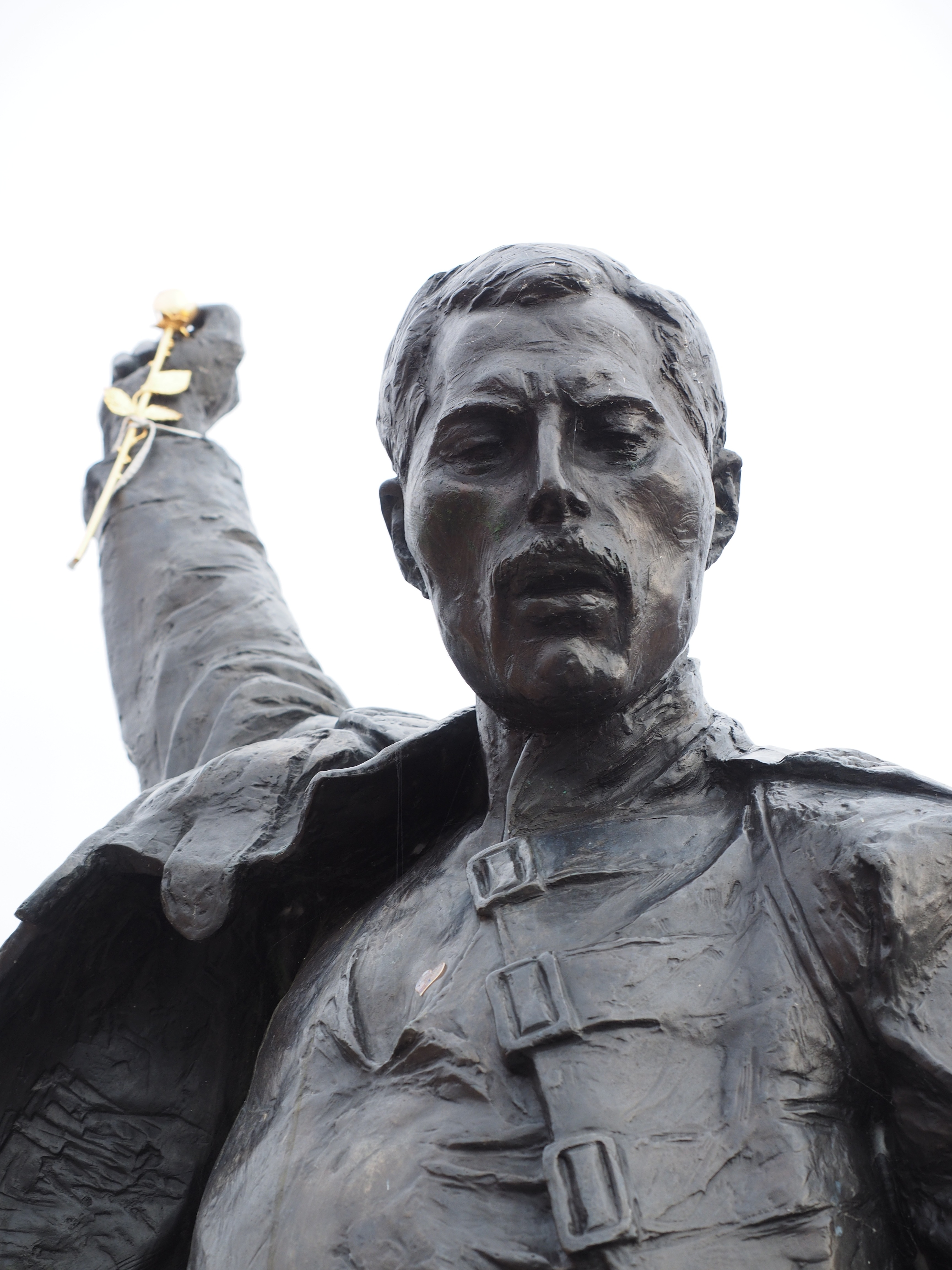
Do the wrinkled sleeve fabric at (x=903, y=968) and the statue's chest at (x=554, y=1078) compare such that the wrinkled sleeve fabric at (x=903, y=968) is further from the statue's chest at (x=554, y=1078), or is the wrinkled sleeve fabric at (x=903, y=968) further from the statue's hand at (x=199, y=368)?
the statue's hand at (x=199, y=368)

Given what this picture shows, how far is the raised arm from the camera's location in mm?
4488

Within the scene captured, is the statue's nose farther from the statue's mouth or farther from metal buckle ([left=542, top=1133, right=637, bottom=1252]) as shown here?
metal buckle ([left=542, top=1133, right=637, bottom=1252])

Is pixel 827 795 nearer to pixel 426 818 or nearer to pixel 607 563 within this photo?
pixel 607 563

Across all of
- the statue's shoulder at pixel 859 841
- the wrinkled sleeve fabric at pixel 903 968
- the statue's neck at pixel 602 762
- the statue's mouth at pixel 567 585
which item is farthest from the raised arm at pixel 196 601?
the wrinkled sleeve fabric at pixel 903 968

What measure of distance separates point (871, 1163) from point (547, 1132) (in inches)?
18.9

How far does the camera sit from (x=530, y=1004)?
2.34m

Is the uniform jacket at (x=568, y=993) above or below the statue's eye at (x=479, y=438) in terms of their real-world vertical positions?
below

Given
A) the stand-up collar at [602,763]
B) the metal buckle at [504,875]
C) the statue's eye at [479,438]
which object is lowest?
the metal buckle at [504,875]

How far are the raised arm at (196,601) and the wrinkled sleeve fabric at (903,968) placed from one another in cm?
222

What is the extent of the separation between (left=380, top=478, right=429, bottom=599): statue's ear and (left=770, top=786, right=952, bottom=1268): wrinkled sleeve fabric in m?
1.21

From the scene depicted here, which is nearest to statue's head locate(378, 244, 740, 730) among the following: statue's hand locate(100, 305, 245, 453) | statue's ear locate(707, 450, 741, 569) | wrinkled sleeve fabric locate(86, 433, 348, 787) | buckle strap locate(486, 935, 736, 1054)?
statue's ear locate(707, 450, 741, 569)

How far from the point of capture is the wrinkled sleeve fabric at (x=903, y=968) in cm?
219

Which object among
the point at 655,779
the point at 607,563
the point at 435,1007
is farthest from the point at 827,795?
the point at 435,1007

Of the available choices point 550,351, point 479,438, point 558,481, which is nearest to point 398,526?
point 479,438
